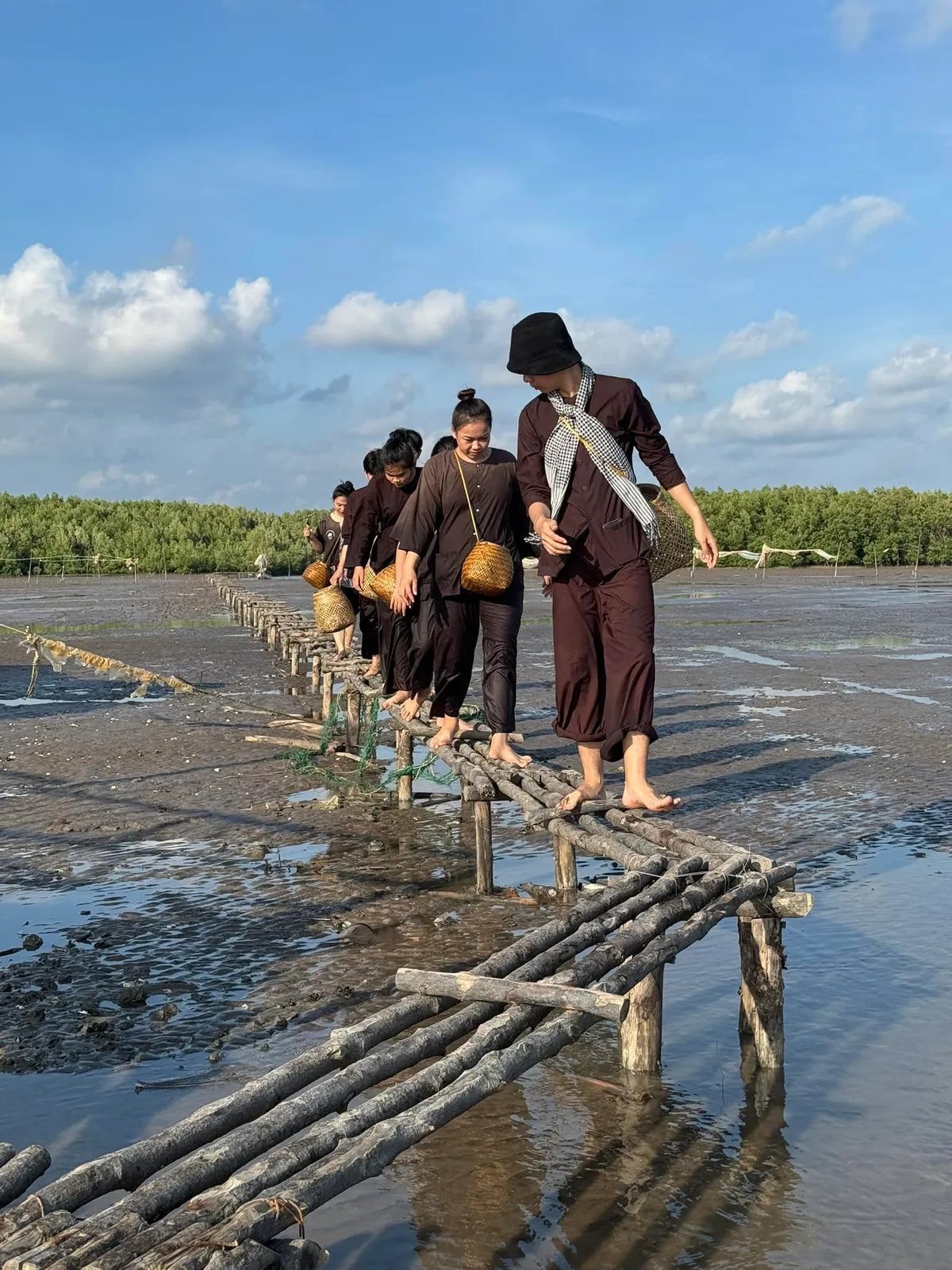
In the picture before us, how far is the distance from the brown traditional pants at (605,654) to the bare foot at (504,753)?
2.72ft

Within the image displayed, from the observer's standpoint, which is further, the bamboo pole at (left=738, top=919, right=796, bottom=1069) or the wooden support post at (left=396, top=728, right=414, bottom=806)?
the wooden support post at (left=396, top=728, right=414, bottom=806)

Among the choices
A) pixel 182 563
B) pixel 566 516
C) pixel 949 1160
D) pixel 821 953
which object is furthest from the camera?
pixel 182 563

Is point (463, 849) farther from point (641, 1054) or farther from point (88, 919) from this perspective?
point (641, 1054)

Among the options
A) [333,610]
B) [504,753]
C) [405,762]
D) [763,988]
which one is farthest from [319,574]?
[763,988]

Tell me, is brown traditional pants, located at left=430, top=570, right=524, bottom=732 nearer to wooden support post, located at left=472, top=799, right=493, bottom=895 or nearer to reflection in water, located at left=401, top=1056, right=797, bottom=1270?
wooden support post, located at left=472, top=799, right=493, bottom=895

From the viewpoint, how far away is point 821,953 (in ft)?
15.5

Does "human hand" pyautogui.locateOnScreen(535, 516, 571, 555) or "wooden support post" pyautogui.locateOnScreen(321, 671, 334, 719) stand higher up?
"human hand" pyautogui.locateOnScreen(535, 516, 571, 555)

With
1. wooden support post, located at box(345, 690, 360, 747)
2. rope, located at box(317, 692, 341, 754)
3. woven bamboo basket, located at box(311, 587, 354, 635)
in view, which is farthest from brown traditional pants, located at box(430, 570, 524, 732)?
woven bamboo basket, located at box(311, 587, 354, 635)

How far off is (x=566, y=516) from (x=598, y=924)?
6.32 ft

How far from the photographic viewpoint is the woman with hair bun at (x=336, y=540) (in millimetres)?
12102

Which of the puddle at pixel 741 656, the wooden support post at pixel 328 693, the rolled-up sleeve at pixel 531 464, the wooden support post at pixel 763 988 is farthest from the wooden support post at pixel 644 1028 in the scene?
the puddle at pixel 741 656

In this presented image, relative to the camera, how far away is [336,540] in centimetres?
1296

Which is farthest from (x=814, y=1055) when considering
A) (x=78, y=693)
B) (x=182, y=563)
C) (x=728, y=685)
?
(x=182, y=563)

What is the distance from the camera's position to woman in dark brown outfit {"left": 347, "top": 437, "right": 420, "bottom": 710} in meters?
8.41
